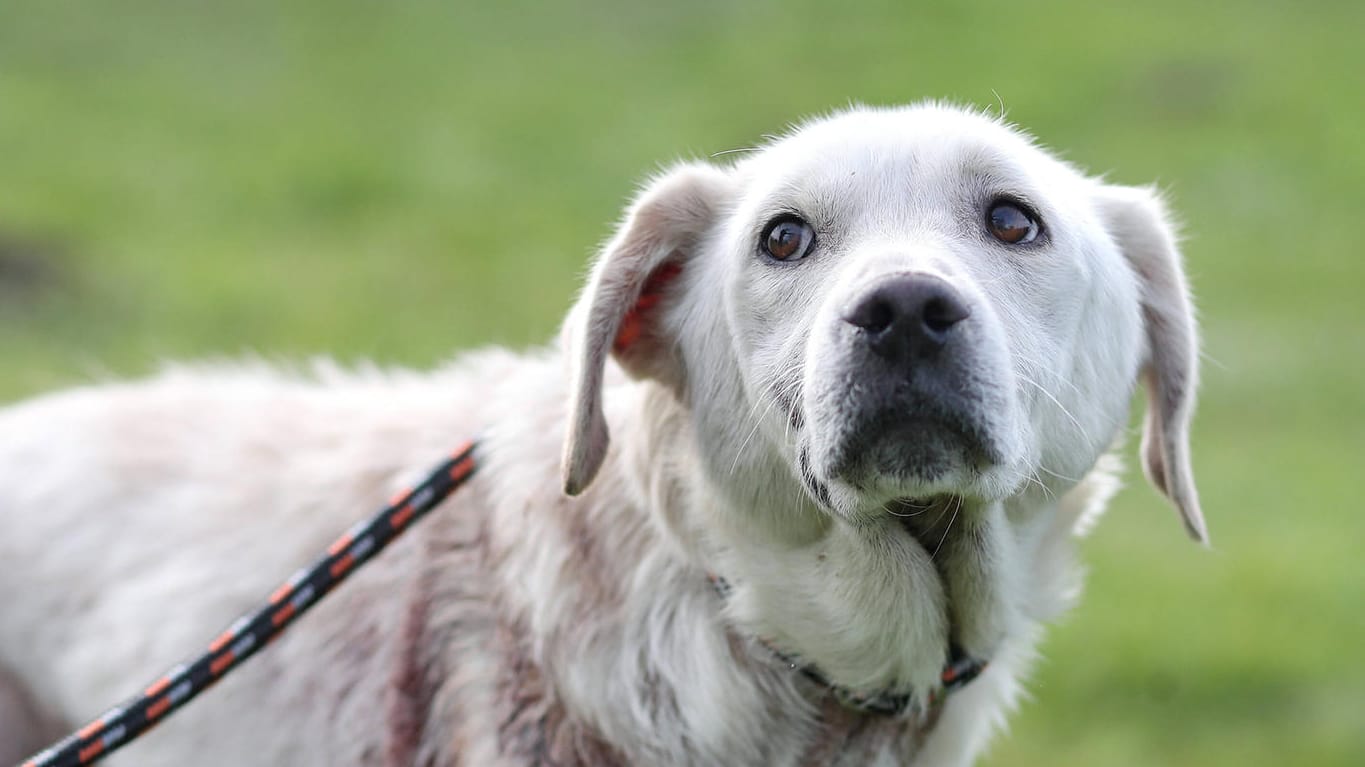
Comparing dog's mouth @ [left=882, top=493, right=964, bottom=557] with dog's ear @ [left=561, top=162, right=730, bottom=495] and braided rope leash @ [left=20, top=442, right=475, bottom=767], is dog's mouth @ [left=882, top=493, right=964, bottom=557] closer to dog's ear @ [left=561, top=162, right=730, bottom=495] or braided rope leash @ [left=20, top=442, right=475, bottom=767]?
dog's ear @ [left=561, top=162, right=730, bottom=495]

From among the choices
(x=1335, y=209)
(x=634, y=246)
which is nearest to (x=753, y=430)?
(x=634, y=246)

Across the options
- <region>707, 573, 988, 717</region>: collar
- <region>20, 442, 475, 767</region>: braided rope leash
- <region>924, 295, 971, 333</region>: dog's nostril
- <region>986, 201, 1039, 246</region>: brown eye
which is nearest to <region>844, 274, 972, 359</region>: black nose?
<region>924, 295, 971, 333</region>: dog's nostril

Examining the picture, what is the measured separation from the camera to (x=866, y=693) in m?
3.10

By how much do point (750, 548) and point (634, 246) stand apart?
2.09 feet

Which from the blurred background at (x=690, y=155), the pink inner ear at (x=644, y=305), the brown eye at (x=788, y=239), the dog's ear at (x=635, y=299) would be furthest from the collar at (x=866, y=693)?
the blurred background at (x=690, y=155)

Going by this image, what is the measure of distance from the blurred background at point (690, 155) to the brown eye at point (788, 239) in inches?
127

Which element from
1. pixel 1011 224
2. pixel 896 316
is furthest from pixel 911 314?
pixel 1011 224

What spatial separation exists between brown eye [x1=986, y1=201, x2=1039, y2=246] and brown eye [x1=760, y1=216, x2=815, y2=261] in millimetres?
332

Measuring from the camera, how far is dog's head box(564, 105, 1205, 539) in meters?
2.61

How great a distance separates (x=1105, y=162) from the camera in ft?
43.3

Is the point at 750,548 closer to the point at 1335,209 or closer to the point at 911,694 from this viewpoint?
the point at 911,694

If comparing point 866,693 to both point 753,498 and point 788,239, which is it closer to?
point 753,498

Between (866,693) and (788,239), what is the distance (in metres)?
0.90

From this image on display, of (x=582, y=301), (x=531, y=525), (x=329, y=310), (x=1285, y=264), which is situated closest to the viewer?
(x=582, y=301)
